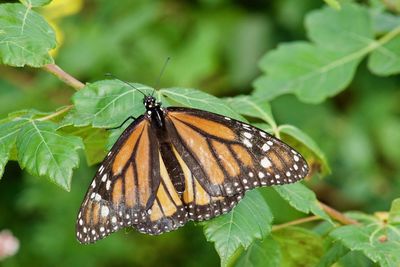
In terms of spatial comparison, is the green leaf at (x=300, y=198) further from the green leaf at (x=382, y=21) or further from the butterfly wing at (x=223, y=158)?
the green leaf at (x=382, y=21)

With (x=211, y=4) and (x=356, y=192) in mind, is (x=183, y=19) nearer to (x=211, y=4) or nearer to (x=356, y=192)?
(x=211, y=4)

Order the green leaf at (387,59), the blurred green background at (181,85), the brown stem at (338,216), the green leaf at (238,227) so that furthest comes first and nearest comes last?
the blurred green background at (181,85) < the green leaf at (387,59) < the brown stem at (338,216) < the green leaf at (238,227)

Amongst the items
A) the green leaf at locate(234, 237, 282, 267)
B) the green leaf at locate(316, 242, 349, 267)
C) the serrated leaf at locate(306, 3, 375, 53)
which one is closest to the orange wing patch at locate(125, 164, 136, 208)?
the green leaf at locate(234, 237, 282, 267)

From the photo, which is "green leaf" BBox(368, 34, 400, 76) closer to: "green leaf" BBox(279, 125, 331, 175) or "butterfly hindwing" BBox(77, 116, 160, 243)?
"green leaf" BBox(279, 125, 331, 175)

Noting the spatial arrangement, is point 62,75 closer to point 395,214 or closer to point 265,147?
point 265,147

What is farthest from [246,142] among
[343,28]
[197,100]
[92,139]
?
[343,28]

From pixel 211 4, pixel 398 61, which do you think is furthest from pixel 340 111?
pixel 398 61

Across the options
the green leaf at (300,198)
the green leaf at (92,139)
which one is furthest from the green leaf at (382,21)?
the green leaf at (92,139)
